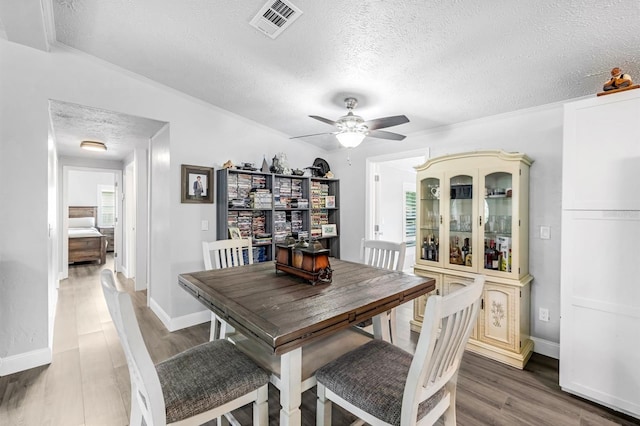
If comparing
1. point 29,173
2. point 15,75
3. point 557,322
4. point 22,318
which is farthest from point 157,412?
point 557,322

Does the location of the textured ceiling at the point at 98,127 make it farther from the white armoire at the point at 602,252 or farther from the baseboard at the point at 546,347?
the baseboard at the point at 546,347

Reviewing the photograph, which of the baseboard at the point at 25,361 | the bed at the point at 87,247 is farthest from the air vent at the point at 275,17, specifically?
the bed at the point at 87,247

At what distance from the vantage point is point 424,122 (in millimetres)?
3244

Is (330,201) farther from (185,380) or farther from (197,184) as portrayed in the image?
(185,380)

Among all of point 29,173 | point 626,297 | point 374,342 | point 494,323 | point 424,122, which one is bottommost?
point 494,323

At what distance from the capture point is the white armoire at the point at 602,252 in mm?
1839

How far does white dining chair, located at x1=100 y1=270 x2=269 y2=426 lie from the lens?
1.04 m

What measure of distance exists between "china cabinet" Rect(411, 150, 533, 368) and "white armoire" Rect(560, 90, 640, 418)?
46cm

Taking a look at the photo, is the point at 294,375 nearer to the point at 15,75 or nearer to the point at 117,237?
the point at 15,75

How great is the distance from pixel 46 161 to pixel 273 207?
7.23ft

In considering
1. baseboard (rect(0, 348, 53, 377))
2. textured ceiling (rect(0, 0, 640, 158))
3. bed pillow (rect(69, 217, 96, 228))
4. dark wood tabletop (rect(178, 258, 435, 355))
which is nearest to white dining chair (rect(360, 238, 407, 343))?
dark wood tabletop (rect(178, 258, 435, 355))

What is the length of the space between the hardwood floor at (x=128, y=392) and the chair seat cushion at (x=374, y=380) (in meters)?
0.67

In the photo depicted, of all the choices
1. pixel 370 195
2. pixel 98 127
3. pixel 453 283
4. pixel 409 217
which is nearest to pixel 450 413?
pixel 453 283

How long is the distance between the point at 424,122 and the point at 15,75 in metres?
3.76
